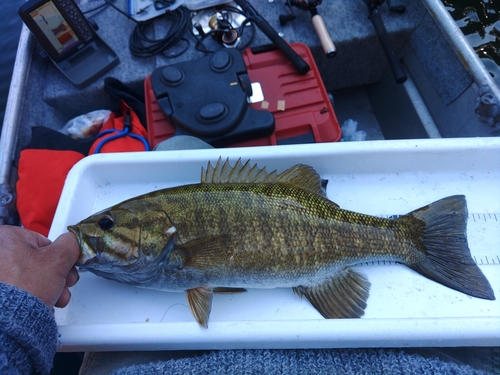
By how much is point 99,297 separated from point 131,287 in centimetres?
14

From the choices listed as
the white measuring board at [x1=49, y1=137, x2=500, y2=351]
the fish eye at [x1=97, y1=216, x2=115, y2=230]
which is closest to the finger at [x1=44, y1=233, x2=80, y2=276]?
the fish eye at [x1=97, y1=216, x2=115, y2=230]

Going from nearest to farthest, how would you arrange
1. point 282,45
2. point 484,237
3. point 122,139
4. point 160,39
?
point 484,237, point 122,139, point 282,45, point 160,39

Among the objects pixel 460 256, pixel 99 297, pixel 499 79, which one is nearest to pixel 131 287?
pixel 99 297

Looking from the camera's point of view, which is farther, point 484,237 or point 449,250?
point 484,237

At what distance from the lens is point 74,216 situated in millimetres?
1573

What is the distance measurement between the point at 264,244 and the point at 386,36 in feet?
6.11

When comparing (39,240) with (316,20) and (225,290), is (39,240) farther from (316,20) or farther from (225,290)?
(316,20)

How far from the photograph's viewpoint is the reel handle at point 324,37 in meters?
2.17

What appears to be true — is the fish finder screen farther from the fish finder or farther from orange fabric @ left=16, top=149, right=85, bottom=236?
orange fabric @ left=16, top=149, right=85, bottom=236

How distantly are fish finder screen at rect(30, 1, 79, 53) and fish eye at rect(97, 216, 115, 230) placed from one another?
159 cm

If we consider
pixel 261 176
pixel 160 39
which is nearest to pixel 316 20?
pixel 160 39

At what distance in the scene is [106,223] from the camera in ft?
4.27

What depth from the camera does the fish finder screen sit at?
2.09 metres

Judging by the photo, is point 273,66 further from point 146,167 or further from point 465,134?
point 465,134
